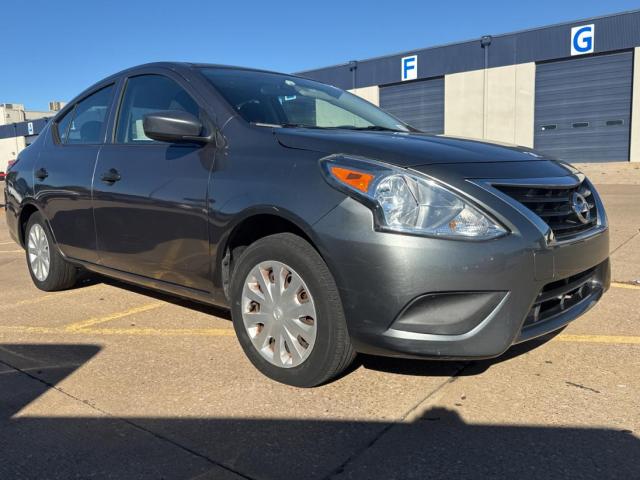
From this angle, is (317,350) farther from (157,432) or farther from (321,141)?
(321,141)

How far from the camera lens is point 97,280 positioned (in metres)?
5.58

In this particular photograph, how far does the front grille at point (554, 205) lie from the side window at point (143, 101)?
2.10 metres

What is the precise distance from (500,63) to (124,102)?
22.9 metres

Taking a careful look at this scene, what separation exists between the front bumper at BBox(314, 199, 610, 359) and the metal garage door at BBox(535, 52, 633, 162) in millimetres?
22402

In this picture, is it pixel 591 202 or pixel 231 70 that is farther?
pixel 231 70

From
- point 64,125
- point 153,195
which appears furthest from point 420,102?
point 153,195

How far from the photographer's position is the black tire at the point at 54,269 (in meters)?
4.82

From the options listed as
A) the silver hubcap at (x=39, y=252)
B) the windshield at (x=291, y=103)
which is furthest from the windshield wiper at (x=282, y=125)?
the silver hubcap at (x=39, y=252)

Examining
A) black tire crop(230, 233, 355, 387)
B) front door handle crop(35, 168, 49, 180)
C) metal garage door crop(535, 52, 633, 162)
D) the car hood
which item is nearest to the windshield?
the car hood

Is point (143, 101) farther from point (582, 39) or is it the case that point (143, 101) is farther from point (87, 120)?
point (582, 39)

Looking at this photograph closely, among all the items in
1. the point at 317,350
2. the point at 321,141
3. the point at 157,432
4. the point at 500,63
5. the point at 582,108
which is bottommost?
the point at 157,432

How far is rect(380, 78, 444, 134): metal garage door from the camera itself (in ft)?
87.1

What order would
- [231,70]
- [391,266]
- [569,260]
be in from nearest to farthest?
1. [391,266]
2. [569,260]
3. [231,70]

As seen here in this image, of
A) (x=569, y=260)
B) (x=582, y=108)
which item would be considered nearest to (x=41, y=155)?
(x=569, y=260)
